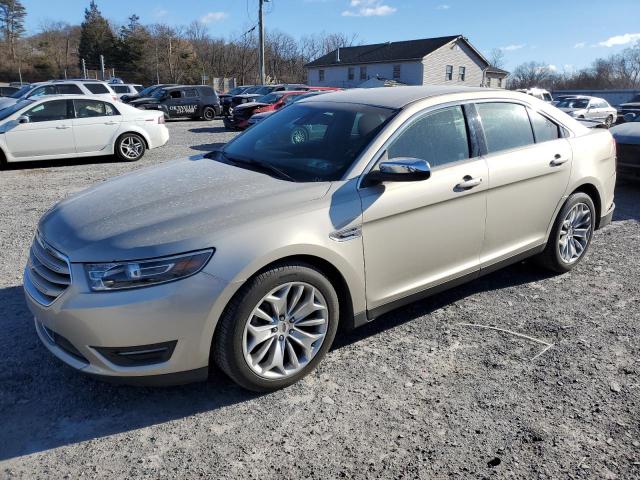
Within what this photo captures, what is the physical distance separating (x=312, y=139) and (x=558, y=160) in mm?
2119

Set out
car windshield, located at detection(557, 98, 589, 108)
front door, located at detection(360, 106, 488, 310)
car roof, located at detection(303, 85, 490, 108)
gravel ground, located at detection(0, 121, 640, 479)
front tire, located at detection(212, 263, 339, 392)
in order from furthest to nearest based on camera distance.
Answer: car windshield, located at detection(557, 98, 589, 108) < car roof, located at detection(303, 85, 490, 108) < front door, located at detection(360, 106, 488, 310) < front tire, located at detection(212, 263, 339, 392) < gravel ground, located at detection(0, 121, 640, 479)

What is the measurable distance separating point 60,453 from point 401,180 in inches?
91.2

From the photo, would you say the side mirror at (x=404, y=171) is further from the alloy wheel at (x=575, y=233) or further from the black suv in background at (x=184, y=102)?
the black suv in background at (x=184, y=102)

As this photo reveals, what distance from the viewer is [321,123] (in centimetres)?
390

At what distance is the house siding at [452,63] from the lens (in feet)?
174

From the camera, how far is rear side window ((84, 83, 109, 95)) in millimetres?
18484

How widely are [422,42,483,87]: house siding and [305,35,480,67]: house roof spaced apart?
0.63 meters

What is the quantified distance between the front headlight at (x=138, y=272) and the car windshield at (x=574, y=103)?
2530 centimetres

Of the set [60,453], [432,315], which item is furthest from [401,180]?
[60,453]

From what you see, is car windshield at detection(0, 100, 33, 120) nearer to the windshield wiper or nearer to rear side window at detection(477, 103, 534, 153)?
the windshield wiper

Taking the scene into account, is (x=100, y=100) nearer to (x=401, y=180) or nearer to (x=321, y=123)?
(x=321, y=123)

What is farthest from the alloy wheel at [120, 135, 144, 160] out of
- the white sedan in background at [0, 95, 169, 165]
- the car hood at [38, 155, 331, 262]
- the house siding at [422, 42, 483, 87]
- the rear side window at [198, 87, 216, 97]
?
the house siding at [422, 42, 483, 87]

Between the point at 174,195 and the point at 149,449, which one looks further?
the point at 174,195

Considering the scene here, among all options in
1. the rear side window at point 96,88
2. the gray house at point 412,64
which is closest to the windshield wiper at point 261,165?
the rear side window at point 96,88
